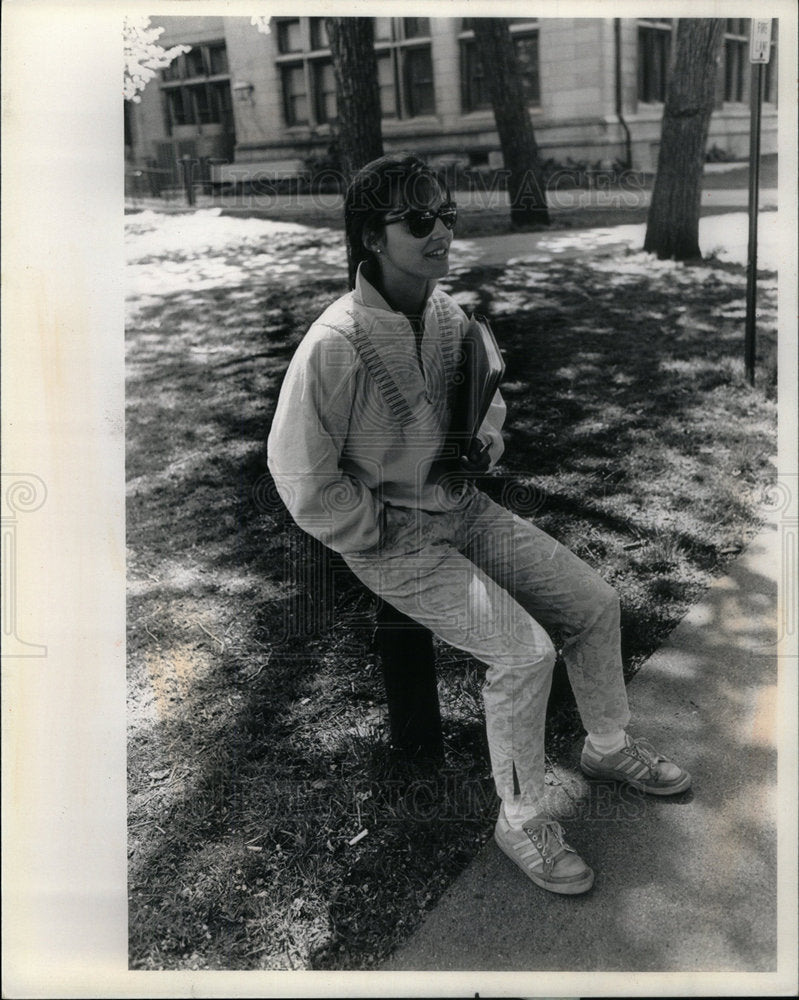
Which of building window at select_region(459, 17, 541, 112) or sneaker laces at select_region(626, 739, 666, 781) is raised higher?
building window at select_region(459, 17, 541, 112)

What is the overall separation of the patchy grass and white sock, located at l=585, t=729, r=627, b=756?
0.46 ft

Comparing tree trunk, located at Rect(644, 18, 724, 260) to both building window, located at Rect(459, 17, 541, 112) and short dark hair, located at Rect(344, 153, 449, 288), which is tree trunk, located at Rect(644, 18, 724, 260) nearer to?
building window, located at Rect(459, 17, 541, 112)

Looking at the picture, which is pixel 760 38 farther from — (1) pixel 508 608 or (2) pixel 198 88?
(1) pixel 508 608

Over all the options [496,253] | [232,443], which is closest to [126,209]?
[232,443]

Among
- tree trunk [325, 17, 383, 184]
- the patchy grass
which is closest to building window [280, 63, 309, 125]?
tree trunk [325, 17, 383, 184]

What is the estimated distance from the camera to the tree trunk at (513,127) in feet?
9.36

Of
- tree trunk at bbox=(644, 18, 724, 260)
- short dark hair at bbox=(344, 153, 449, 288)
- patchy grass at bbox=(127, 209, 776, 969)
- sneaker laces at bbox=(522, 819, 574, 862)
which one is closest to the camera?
short dark hair at bbox=(344, 153, 449, 288)

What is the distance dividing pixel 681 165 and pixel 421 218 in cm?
144

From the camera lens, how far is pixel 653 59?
304 cm

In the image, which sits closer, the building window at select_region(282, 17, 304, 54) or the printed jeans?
the printed jeans

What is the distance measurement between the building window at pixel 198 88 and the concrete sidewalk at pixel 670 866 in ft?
6.98

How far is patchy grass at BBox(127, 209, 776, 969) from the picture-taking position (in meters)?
2.54

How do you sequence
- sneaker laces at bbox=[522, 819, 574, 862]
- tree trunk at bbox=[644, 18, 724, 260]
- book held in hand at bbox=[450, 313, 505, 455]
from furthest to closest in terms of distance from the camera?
tree trunk at bbox=[644, 18, 724, 260]
sneaker laces at bbox=[522, 819, 574, 862]
book held in hand at bbox=[450, 313, 505, 455]

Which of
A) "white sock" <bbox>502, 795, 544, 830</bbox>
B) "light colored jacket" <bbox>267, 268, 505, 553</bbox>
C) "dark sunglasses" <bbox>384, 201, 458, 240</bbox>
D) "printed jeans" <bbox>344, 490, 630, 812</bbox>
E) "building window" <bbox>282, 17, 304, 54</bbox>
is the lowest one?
"white sock" <bbox>502, 795, 544, 830</bbox>
